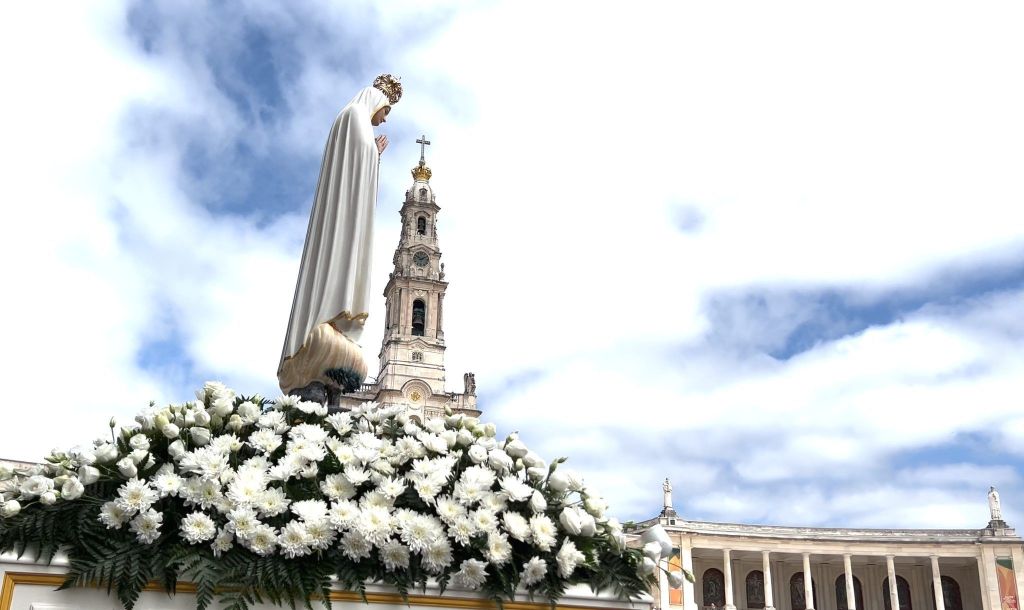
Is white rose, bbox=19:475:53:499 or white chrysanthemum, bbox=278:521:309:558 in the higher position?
white rose, bbox=19:475:53:499

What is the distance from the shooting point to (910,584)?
174 ft

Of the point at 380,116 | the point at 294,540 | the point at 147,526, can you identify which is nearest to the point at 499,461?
the point at 294,540

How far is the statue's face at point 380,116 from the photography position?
6.86m

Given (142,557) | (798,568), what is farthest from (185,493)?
(798,568)

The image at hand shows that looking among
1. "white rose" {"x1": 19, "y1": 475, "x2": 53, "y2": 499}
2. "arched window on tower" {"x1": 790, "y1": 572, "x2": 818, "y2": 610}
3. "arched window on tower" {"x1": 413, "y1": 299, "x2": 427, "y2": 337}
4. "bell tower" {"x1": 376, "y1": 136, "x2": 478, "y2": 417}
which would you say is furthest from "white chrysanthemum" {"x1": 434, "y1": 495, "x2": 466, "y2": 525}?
"arched window on tower" {"x1": 790, "y1": 572, "x2": 818, "y2": 610}

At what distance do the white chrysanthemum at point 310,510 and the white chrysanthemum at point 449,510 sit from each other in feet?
1.60

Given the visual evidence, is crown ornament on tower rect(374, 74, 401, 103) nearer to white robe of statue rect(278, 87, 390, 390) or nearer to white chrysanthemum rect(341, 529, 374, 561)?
white robe of statue rect(278, 87, 390, 390)

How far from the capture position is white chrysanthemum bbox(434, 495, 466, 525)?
3.69m

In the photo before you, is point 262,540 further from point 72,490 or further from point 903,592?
point 903,592

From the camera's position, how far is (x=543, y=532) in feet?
12.3

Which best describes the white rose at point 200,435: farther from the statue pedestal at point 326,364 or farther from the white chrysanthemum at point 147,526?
the statue pedestal at point 326,364

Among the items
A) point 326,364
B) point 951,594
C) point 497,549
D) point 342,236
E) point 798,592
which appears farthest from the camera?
point 951,594

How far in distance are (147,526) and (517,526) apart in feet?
4.84

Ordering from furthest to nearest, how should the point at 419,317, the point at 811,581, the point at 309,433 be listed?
the point at 419,317, the point at 811,581, the point at 309,433
